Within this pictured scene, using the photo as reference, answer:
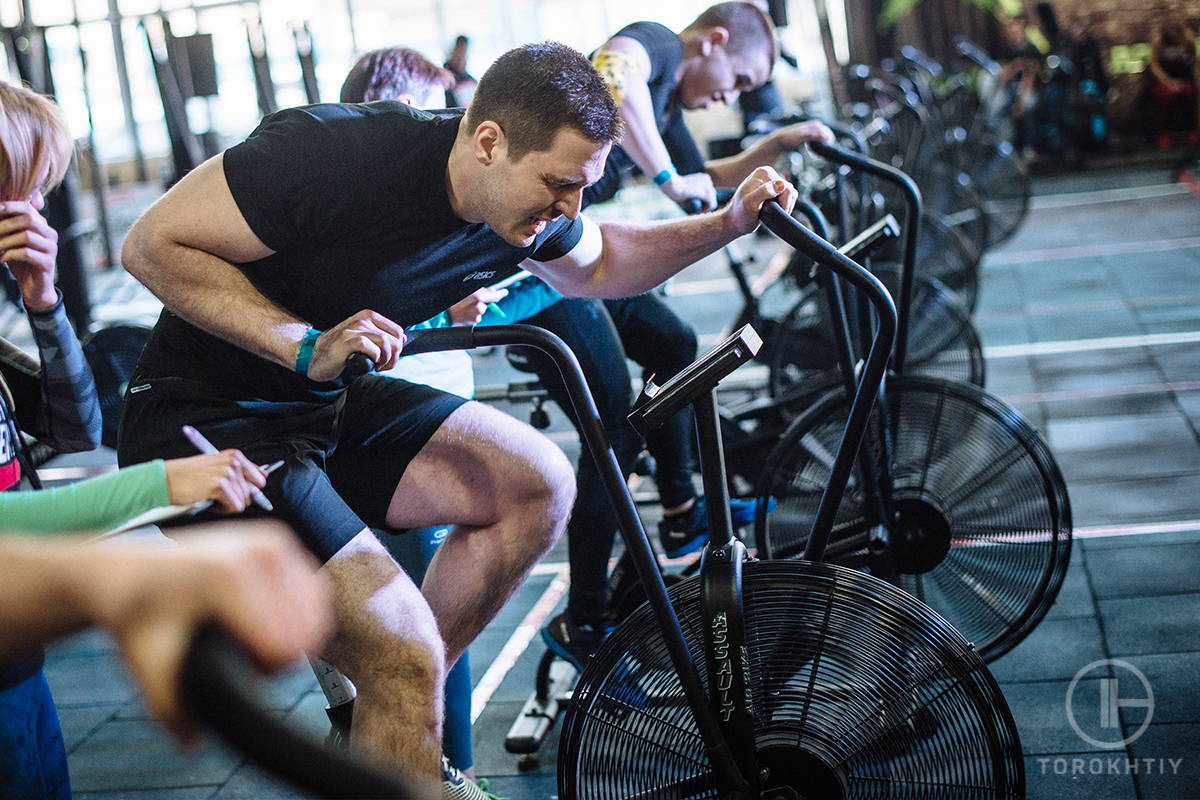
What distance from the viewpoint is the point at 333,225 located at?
6.29 feet

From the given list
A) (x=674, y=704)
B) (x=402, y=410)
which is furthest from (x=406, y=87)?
(x=674, y=704)

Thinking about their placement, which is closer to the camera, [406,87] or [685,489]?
[406,87]

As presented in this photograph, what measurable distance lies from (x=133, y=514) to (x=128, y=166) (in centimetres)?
1594

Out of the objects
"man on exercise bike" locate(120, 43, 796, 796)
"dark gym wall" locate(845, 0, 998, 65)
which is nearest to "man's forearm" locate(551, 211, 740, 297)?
"man on exercise bike" locate(120, 43, 796, 796)

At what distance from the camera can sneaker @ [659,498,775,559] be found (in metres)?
3.18

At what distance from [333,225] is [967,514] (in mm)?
1536

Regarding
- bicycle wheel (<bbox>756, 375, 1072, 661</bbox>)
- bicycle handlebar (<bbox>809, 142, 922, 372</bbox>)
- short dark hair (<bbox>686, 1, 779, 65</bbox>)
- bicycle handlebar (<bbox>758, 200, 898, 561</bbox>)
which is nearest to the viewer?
bicycle handlebar (<bbox>758, 200, 898, 561</bbox>)

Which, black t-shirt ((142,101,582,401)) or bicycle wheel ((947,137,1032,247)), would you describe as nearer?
black t-shirt ((142,101,582,401))

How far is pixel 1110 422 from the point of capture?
14.8 ft

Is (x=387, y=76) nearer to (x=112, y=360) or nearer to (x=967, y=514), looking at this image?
(x=112, y=360)

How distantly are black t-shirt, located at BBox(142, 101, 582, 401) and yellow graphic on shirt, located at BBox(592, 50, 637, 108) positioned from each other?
1.14 m

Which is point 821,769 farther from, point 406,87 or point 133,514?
point 406,87

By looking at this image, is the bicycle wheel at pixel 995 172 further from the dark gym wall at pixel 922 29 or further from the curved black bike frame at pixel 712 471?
the curved black bike frame at pixel 712 471

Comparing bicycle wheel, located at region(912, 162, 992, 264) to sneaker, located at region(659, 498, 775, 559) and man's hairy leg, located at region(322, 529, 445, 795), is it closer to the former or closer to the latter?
sneaker, located at region(659, 498, 775, 559)
